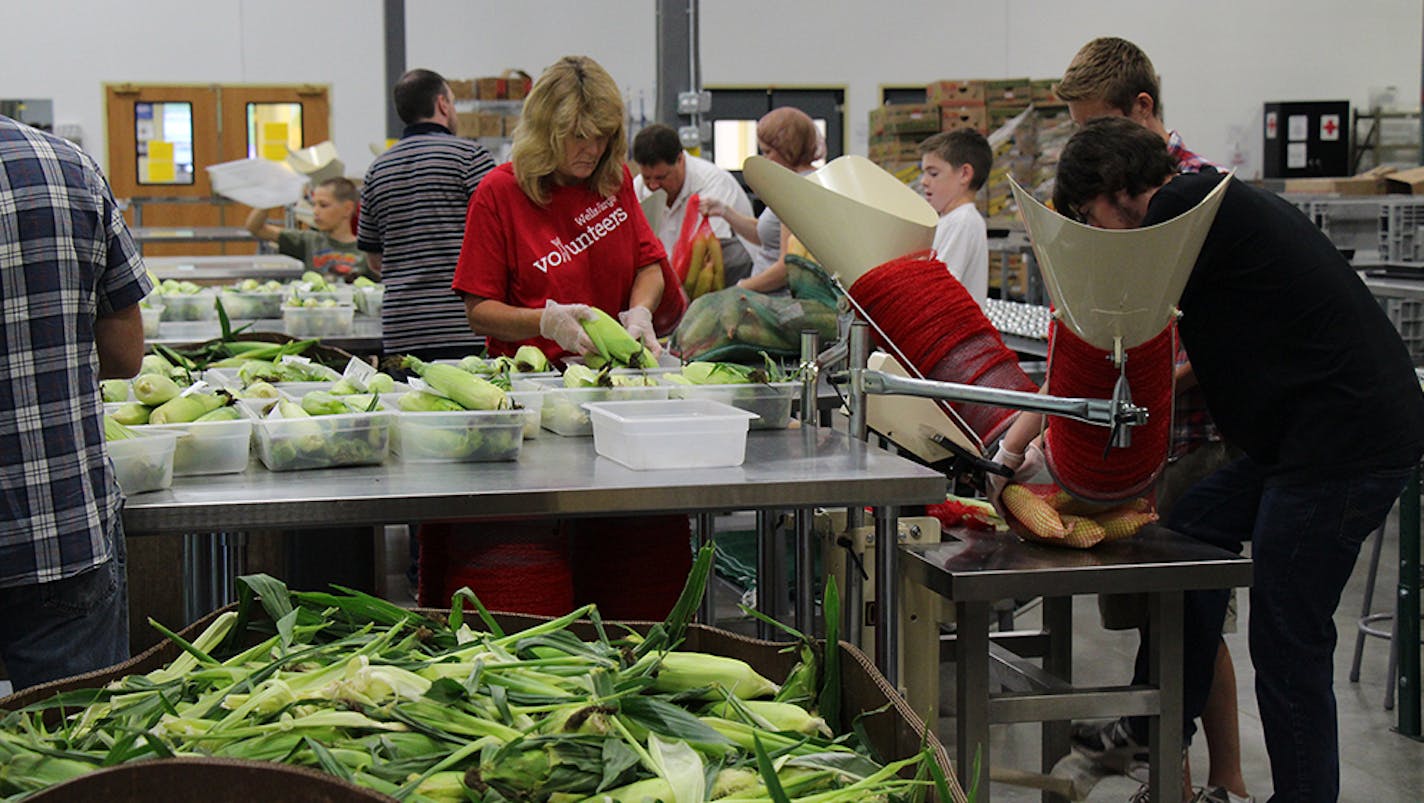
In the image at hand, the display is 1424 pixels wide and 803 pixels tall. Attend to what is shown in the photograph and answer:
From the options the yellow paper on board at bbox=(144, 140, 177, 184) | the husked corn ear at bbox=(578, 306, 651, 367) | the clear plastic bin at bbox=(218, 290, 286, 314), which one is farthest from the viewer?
the yellow paper on board at bbox=(144, 140, 177, 184)

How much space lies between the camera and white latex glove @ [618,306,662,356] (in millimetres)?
3135

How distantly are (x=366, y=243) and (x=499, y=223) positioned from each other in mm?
1662

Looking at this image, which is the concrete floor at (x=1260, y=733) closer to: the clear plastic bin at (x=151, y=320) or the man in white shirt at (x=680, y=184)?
the man in white shirt at (x=680, y=184)

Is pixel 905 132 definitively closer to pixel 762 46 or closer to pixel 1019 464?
pixel 762 46

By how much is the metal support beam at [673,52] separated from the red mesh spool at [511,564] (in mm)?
4290

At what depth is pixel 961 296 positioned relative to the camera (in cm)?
244

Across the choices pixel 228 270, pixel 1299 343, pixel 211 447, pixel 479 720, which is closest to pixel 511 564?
pixel 211 447

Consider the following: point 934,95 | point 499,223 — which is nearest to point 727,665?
point 499,223

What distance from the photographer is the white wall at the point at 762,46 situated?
1209 cm

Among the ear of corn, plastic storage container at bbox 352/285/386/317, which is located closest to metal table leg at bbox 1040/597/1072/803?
the ear of corn

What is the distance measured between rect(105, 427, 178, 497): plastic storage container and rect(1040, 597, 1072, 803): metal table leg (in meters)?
1.70

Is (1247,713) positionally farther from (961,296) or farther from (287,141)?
(287,141)

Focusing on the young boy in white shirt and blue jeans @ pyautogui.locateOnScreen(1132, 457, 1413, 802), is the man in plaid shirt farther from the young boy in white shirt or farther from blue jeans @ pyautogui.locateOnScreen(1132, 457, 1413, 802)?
the young boy in white shirt

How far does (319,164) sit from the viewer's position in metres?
7.13
